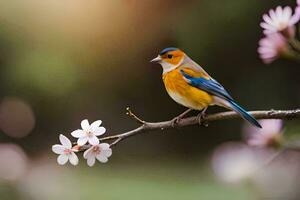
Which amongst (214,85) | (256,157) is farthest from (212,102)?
(256,157)

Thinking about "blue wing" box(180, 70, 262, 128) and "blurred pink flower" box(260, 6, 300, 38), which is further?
"blue wing" box(180, 70, 262, 128)

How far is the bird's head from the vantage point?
169 centimetres

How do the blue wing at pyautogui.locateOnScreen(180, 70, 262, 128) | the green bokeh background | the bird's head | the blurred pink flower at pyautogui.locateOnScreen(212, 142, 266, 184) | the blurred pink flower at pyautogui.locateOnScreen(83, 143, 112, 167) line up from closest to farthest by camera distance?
1. the blurred pink flower at pyautogui.locateOnScreen(83, 143, 112, 167)
2. the blue wing at pyautogui.locateOnScreen(180, 70, 262, 128)
3. the bird's head
4. the blurred pink flower at pyautogui.locateOnScreen(212, 142, 266, 184)
5. the green bokeh background

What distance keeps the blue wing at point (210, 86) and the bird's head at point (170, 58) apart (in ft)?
0.22

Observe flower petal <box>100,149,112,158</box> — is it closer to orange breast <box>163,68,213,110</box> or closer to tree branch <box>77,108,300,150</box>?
tree branch <box>77,108,300,150</box>

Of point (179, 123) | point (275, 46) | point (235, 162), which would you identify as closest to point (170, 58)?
point (179, 123)

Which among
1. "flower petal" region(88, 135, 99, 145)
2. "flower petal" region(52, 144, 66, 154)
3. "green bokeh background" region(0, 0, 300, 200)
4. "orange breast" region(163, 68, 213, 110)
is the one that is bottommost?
"green bokeh background" region(0, 0, 300, 200)

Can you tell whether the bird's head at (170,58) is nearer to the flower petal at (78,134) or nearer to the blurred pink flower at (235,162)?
the flower petal at (78,134)

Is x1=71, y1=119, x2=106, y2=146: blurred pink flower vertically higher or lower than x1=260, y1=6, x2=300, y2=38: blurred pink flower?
lower

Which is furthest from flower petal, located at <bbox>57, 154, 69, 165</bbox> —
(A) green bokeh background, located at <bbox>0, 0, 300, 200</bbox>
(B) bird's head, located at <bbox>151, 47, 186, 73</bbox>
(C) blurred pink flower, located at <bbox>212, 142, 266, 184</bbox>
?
(A) green bokeh background, located at <bbox>0, 0, 300, 200</bbox>

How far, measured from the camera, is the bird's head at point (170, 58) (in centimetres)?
169

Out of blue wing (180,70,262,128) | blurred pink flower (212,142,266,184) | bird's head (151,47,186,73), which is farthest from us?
blurred pink flower (212,142,266,184)

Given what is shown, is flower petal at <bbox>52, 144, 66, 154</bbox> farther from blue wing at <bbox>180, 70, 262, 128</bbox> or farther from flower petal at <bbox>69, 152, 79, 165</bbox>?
blue wing at <bbox>180, 70, 262, 128</bbox>

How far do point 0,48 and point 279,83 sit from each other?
2.40 m
